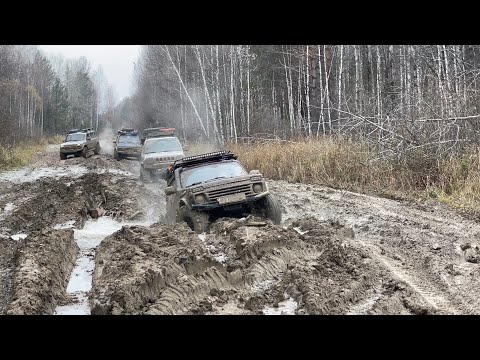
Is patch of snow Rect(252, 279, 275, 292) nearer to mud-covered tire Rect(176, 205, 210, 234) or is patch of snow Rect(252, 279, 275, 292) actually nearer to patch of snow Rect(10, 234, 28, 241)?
mud-covered tire Rect(176, 205, 210, 234)

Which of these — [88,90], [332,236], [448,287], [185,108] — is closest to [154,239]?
[332,236]

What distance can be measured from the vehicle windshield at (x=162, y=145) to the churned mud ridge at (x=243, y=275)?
38.0ft

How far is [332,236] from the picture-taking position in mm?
9453

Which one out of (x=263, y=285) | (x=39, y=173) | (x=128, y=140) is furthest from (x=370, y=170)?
(x=128, y=140)

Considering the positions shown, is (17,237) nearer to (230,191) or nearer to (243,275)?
(230,191)

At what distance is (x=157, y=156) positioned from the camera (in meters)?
20.3

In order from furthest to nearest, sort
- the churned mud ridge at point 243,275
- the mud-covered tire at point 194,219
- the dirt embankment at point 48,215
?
the mud-covered tire at point 194,219, the dirt embankment at point 48,215, the churned mud ridge at point 243,275

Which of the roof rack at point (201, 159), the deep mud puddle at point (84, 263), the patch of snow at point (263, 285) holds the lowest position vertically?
the deep mud puddle at point (84, 263)

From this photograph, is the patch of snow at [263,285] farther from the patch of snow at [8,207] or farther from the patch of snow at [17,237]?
the patch of snow at [8,207]

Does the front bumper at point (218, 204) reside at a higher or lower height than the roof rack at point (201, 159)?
lower

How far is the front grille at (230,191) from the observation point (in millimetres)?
10773

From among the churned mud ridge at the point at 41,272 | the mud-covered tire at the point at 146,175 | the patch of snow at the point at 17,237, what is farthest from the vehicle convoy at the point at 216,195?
the mud-covered tire at the point at 146,175

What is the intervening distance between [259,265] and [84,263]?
300 centimetres

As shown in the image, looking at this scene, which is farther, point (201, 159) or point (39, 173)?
point (39, 173)
